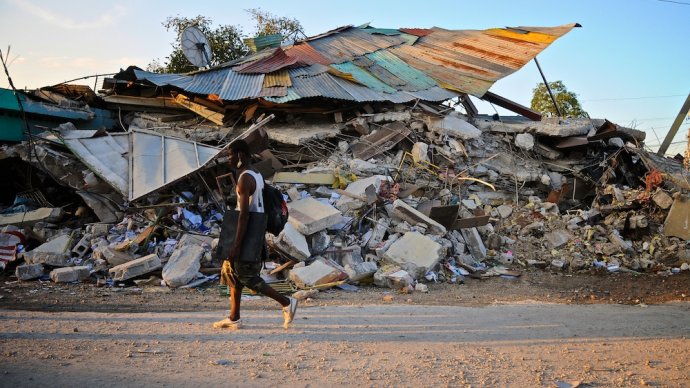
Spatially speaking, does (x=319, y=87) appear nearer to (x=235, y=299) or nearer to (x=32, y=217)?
(x=32, y=217)

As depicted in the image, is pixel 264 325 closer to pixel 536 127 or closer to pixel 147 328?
pixel 147 328

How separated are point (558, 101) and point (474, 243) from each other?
16.7 meters

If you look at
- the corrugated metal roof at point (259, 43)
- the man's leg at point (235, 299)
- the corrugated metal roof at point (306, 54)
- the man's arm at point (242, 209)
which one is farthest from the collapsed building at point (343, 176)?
the corrugated metal roof at point (259, 43)

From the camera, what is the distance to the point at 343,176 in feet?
28.4

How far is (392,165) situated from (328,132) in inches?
72.3

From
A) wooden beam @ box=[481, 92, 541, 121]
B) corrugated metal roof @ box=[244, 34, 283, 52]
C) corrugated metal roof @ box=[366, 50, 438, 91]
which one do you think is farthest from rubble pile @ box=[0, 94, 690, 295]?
corrugated metal roof @ box=[244, 34, 283, 52]

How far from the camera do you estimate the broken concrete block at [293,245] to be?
6148mm

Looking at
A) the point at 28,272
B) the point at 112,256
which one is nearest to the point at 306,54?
the point at 112,256

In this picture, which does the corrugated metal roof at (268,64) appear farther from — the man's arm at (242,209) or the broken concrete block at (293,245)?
the man's arm at (242,209)

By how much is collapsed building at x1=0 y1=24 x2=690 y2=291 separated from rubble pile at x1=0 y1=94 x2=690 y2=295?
33mm

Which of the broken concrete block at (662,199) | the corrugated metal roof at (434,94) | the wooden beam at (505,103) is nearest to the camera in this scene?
the broken concrete block at (662,199)

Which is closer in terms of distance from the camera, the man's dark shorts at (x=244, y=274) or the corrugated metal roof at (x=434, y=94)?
the man's dark shorts at (x=244, y=274)

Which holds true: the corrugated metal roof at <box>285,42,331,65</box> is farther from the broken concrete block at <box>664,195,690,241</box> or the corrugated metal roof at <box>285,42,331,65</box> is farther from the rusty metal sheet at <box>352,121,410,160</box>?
the broken concrete block at <box>664,195,690,241</box>

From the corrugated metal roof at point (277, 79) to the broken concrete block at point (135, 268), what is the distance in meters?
5.89
